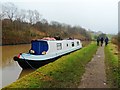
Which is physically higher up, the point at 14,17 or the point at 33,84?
the point at 14,17

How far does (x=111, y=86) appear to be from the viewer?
7.66 m

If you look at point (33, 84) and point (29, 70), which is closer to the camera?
point (33, 84)

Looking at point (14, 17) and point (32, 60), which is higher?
point (14, 17)

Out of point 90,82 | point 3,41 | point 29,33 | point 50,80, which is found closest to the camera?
point 50,80

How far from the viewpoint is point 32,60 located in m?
15.4

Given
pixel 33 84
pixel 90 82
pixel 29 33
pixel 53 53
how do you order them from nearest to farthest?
pixel 33 84
pixel 90 82
pixel 53 53
pixel 29 33

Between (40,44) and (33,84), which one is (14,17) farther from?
(33,84)

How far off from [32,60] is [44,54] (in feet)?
4.75

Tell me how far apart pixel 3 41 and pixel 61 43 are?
2905 centimetres

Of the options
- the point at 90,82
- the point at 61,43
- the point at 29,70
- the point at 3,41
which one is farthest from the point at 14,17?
the point at 90,82

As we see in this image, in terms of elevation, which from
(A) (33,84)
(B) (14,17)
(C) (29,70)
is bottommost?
(C) (29,70)

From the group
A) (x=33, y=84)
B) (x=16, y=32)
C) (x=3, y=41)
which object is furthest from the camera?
(x=16, y=32)

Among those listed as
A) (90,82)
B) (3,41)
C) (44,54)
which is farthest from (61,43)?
(3,41)

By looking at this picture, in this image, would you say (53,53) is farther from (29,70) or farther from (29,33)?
(29,33)
